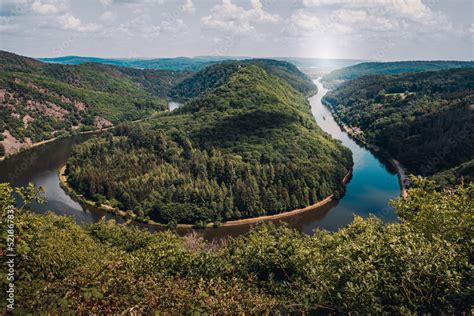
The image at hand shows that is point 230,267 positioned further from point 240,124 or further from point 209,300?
point 240,124

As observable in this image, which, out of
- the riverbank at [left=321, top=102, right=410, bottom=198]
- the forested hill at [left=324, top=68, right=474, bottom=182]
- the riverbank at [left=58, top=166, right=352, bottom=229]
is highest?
the forested hill at [left=324, top=68, right=474, bottom=182]

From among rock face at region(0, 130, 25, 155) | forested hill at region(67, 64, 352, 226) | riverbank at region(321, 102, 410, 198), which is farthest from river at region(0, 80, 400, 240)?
rock face at region(0, 130, 25, 155)

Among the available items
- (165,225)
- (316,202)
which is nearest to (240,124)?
(316,202)

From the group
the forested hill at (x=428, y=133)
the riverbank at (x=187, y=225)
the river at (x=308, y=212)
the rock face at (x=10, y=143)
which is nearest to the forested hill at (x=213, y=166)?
the riverbank at (x=187, y=225)

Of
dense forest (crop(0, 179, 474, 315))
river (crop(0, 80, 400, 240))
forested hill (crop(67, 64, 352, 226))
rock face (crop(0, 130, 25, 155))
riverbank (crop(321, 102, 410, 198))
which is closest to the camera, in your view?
dense forest (crop(0, 179, 474, 315))

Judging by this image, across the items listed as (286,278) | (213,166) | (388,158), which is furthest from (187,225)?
(388,158)

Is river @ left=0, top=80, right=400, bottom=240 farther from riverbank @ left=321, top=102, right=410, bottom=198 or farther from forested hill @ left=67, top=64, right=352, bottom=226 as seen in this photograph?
forested hill @ left=67, top=64, right=352, bottom=226

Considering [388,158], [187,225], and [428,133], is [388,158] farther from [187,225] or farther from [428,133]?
[187,225]

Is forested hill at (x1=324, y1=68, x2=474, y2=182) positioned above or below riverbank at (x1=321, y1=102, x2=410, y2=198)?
above

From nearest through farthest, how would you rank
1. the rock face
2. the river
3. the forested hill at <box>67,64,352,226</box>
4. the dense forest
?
1. the dense forest
2. the river
3. the forested hill at <box>67,64,352,226</box>
4. the rock face
